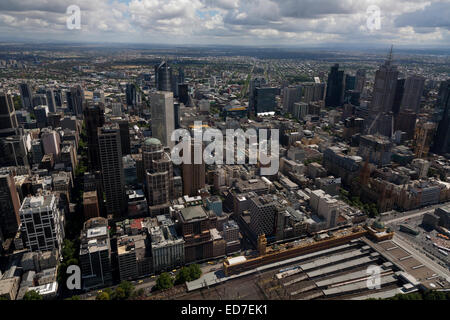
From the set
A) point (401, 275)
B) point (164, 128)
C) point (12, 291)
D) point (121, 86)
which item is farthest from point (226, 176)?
point (121, 86)

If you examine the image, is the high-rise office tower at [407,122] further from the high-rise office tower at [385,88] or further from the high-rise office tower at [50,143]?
the high-rise office tower at [50,143]

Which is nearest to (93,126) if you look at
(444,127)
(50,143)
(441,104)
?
(50,143)

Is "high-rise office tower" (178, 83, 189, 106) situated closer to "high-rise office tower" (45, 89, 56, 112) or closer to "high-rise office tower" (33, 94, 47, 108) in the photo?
"high-rise office tower" (45, 89, 56, 112)

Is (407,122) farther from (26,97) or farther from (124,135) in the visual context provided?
(26,97)

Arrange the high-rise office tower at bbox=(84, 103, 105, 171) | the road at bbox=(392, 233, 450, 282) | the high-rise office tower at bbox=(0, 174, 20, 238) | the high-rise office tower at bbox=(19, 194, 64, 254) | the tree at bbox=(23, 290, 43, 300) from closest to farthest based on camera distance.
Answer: the tree at bbox=(23, 290, 43, 300)
the high-rise office tower at bbox=(19, 194, 64, 254)
the road at bbox=(392, 233, 450, 282)
the high-rise office tower at bbox=(0, 174, 20, 238)
the high-rise office tower at bbox=(84, 103, 105, 171)

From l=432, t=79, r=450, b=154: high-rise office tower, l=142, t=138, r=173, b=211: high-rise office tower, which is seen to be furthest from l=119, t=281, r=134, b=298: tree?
l=432, t=79, r=450, b=154: high-rise office tower
